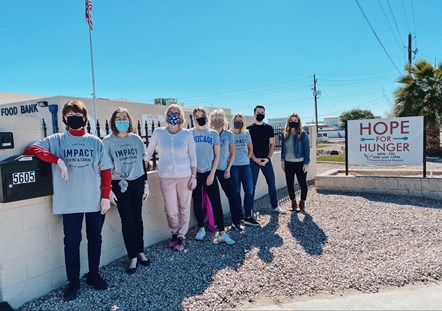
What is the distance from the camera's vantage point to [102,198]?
321 centimetres

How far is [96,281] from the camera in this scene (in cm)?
325

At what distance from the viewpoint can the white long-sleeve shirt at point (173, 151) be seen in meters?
4.04

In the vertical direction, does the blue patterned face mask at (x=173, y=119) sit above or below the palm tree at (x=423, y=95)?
below

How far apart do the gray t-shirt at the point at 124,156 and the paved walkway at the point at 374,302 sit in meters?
1.87

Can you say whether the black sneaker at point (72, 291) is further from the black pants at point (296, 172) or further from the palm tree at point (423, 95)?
the palm tree at point (423, 95)

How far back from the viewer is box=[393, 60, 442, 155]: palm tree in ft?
48.9

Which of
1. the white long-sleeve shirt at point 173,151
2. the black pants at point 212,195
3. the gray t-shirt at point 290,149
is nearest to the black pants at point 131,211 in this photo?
the white long-sleeve shirt at point 173,151

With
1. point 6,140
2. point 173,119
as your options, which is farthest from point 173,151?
point 6,140

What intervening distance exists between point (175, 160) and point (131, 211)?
0.82 meters

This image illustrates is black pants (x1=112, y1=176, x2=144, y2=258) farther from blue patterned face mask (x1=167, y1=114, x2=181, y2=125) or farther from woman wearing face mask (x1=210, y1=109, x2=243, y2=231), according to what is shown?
woman wearing face mask (x1=210, y1=109, x2=243, y2=231)

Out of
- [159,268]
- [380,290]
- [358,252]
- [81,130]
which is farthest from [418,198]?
[81,130]

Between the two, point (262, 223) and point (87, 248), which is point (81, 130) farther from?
point (262, 223)

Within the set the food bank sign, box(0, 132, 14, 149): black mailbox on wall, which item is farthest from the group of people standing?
the food bank sign

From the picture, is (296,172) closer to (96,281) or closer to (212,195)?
(212,195)
